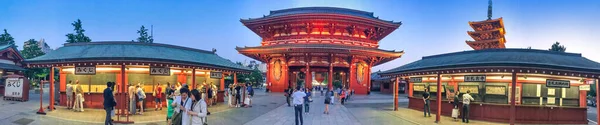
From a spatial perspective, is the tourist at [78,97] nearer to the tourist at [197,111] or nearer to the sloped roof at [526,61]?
the tourist at [197,111]

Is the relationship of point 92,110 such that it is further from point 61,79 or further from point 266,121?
point 266,121

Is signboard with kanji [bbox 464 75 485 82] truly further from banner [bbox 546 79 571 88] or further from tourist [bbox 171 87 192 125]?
tourist [bbox 171 87 192 125]

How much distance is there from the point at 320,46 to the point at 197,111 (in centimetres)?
2677

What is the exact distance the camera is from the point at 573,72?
12.1 m

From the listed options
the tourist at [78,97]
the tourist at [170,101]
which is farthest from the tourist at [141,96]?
the tourist at [78,97]

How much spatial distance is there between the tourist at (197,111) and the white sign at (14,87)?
20.7m

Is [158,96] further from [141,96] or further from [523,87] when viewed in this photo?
[523,87]

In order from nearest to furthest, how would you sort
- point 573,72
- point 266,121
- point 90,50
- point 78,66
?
point 573,72 → point 266,121 → point 78,66 → point 90,50

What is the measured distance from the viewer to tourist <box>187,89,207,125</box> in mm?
6684

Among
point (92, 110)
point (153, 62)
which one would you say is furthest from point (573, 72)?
point (92, 110)

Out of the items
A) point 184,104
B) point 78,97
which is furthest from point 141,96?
point 184,104

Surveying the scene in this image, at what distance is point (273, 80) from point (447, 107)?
2312 cm

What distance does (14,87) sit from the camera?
21.8m

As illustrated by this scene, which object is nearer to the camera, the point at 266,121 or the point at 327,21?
the point at 266,121
